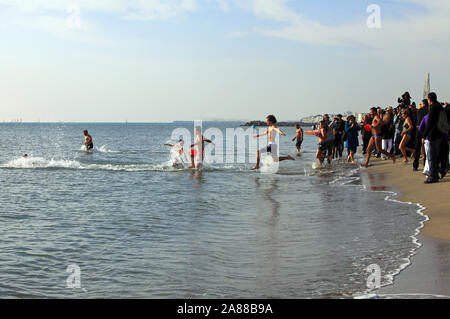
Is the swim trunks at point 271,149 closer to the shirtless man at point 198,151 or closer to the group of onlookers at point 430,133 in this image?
the shirtless man at point 198,151

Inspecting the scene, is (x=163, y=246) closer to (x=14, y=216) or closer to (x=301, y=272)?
(x=301, y=272)

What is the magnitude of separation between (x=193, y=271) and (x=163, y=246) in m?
1.57

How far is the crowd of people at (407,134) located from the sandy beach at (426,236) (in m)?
0.65

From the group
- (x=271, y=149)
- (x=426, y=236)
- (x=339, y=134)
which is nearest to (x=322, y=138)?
(x=271, y=149)

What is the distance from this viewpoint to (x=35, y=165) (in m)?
26.1

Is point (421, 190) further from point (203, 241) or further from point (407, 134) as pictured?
point (203, 241)

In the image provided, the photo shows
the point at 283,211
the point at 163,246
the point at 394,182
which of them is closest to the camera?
the point at 163,246

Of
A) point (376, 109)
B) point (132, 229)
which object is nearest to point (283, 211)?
point (132, 229)

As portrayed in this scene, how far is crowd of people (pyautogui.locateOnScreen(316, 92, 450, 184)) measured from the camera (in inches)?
466

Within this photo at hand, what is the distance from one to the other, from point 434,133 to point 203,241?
6.91 meters

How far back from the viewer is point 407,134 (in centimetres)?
1711

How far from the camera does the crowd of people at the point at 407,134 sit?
1184 centimetres

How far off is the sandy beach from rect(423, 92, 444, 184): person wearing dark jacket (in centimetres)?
59
